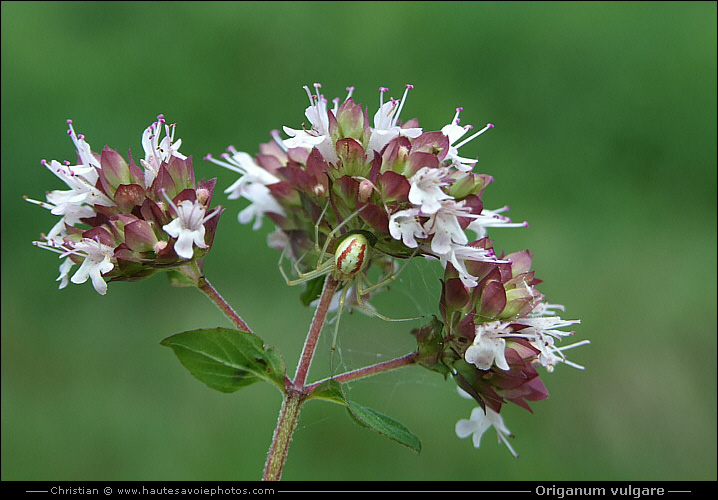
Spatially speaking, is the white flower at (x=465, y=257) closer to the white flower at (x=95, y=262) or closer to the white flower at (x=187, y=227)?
the white flower at (x=187, y=227)

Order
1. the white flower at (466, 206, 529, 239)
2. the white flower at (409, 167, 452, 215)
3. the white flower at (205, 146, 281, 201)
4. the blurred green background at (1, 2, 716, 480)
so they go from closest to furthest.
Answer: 1. the white flower at (409, 167, 452, 215)
2. the white flower at (466, 206, 529, 239)
3. the white flower at (205, 146, 281, 201)
4. the blurred green background at (1, 2, 716, 480)

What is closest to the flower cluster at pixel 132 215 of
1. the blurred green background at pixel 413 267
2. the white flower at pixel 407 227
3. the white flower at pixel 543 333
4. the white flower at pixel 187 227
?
the white flower at pixel 187 227

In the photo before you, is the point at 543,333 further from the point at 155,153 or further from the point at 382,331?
the point at 382,331

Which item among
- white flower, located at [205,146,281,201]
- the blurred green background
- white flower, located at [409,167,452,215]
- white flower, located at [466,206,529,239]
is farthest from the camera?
the blurred green background

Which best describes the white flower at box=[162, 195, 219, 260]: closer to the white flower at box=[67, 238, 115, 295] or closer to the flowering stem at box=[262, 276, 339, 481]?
the white flower at box=[67, 238, 115, 295]

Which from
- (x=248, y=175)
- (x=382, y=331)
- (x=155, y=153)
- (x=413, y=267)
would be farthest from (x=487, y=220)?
(x=382, y=331)

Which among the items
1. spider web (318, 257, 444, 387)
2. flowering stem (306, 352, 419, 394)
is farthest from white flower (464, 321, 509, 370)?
spider web (318, 257, 444, 387)

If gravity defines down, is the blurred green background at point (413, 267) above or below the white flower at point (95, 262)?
below
